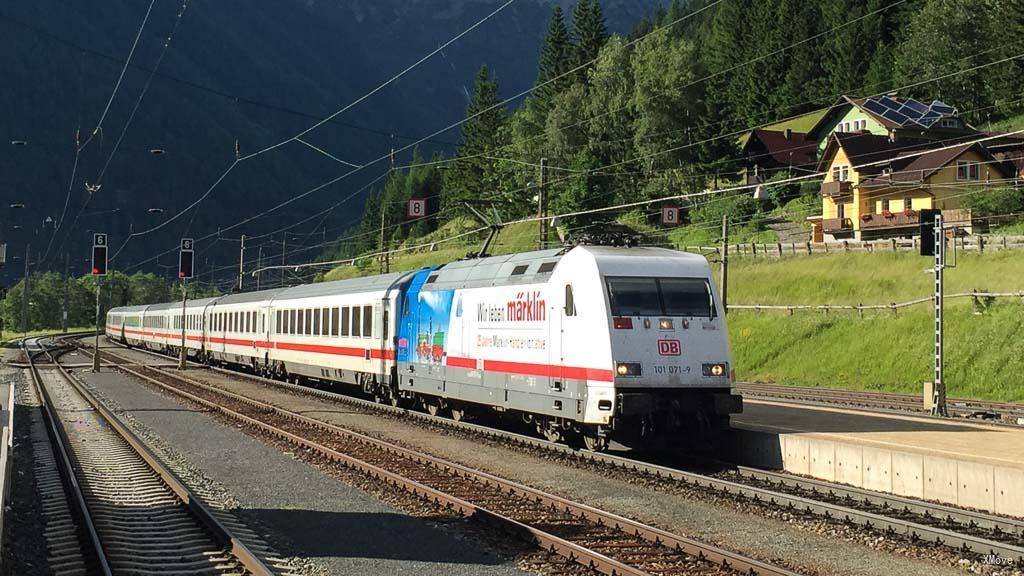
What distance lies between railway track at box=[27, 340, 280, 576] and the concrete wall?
27.9 feet

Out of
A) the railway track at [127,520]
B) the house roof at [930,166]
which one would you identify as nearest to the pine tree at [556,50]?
the house roof at [930,166]

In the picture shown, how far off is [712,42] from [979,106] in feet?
124

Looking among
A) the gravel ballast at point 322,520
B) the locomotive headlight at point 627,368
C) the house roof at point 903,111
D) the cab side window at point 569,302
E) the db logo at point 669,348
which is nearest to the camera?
the gravel ballast at point 322,520

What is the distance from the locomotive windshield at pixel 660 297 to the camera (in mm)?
16766

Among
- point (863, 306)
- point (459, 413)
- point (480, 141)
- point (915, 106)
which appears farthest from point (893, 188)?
point (480, 141)

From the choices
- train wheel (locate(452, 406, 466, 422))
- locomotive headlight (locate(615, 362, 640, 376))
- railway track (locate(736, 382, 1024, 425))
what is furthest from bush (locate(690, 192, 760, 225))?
locomotive headlight (locate(615, 362, 640, 376))

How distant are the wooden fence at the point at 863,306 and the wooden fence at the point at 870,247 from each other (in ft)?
14.7

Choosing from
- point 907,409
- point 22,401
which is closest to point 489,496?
point 907,409

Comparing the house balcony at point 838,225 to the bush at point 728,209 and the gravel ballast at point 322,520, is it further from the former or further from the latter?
the gravel ballast at point 322,520

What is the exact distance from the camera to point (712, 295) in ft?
57.6

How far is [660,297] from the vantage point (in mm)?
17141

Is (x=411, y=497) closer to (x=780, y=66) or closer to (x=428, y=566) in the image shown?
(x=428, y=566)

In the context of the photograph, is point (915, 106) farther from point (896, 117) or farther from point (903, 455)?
point (903, 455)

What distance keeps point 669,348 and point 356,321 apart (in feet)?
49.0
